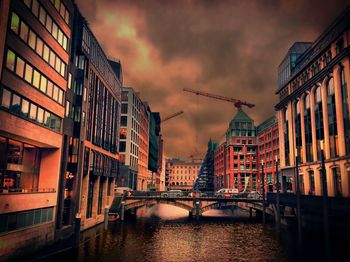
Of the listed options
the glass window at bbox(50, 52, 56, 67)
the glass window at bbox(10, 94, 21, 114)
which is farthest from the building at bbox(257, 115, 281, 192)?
the glass window at bbox(10, 94, 21, 114)

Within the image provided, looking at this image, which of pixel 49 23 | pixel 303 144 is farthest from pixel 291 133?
pixel 49 23

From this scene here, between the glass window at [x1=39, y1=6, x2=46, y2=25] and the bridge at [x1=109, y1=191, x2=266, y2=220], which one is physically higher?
the glass window at [x1=39, y1=6, x2=46, y2=25]

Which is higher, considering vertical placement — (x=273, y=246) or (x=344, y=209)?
(x=344, y=209)

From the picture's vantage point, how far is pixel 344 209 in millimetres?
34750

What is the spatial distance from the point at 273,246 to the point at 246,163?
10393 centimetres

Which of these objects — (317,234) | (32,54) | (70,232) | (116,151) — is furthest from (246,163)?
(32,54)

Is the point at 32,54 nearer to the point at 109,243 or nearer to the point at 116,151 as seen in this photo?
the point at 109,243

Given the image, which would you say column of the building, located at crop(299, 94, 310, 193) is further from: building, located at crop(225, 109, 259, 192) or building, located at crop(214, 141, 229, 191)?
building, located at crop(214, 141, 229, 191)

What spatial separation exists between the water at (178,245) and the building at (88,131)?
5379 mm

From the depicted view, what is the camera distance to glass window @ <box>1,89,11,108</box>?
3109 centimetres

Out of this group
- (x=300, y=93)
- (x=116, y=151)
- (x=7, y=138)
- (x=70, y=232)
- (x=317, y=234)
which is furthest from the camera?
(x=116, y=151)

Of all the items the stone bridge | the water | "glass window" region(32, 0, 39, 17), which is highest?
"glass window" region(32, 0, 39, 17)

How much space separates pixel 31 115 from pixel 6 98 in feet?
18.1

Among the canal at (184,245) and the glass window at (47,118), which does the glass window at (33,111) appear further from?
the canal at (184,245)
